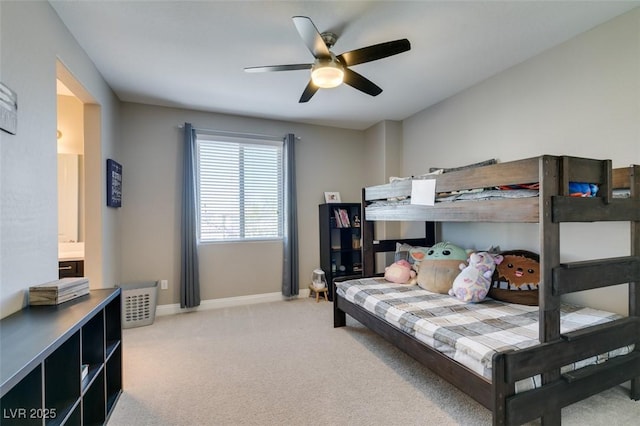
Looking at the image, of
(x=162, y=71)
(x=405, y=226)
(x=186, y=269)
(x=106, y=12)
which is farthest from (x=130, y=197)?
(x=405, y=226)

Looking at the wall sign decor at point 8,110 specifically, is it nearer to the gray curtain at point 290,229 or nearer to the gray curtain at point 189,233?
the gray curtain at point 189,233

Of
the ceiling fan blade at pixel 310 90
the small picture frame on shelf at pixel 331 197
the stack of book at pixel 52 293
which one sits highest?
the ceiling fan blade at pixel 310 90

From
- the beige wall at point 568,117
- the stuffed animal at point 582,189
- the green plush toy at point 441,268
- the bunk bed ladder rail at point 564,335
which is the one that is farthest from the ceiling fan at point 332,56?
the green plush toy at point 441,268

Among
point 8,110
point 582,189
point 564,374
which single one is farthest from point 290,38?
point 564,374

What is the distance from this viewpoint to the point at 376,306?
A: 7.97 ft

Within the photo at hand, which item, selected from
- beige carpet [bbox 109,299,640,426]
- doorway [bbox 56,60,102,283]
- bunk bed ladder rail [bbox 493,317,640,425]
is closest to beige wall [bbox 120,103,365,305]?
doorway [bbox 56,60,102,283]

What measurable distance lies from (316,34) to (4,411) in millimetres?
2234

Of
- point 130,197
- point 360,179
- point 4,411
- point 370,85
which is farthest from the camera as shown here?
point 360,179

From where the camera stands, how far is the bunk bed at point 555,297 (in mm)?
1428

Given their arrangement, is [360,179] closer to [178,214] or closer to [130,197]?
[178,214]

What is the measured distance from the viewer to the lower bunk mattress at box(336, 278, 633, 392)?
61.5 inches

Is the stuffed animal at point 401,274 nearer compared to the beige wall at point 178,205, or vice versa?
the stuffed animal at point 401,274

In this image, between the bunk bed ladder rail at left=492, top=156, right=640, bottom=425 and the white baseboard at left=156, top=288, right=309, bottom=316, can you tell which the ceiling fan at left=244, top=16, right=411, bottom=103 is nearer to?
the bunk bed ladder rail at left=492, top=156, right=640, bottom=425

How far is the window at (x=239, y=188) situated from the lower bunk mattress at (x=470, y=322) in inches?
78.2
